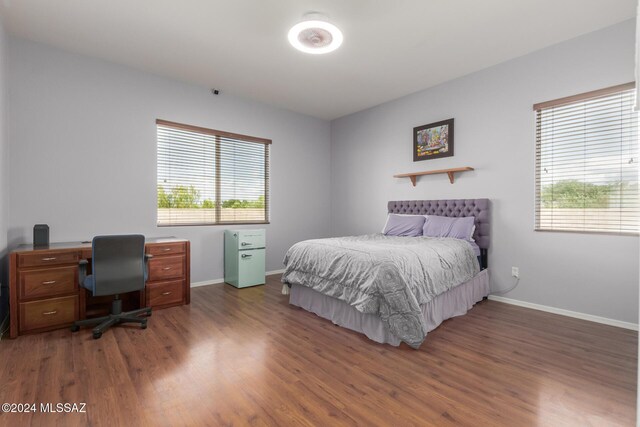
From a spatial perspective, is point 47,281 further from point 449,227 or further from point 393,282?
point 449,227

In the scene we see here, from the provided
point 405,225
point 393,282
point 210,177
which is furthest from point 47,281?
point 405,225

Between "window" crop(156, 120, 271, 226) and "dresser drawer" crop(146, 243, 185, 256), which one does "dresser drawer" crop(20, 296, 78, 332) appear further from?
"window" crop(156, 120, 271, 226)

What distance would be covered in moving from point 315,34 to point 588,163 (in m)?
3.03

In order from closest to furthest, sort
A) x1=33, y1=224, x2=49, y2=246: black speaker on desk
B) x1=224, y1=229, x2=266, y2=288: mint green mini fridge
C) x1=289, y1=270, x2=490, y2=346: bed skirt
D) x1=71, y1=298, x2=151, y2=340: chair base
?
x1=289, y1=270, x2=490, y2=346: bed skirt → x1=71, y1=298, x2=151, y2=340: chair base → x1=33, y1=224, x2=49, y2=246: black speaker on desk → x1=224, y1=229, x2=266, y2=288: mint green mini fridge

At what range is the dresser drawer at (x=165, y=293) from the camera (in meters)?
3.40

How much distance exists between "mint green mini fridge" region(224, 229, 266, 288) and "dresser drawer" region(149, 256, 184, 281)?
2.83 ft

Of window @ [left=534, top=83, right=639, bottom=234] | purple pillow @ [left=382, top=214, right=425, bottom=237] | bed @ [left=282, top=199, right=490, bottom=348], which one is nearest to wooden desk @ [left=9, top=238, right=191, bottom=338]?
bed @ [left=282, top=199, right=490, bottom=348]

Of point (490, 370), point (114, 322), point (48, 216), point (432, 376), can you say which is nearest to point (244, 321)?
point (114, 322)

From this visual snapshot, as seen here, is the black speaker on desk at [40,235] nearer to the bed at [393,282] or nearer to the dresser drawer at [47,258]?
the dresser drawer at [47,258]

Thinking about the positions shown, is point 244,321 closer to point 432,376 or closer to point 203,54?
point 432,376

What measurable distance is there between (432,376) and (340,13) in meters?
3.00

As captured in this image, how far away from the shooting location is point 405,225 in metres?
4.26

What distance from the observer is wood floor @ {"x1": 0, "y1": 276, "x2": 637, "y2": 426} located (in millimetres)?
1666

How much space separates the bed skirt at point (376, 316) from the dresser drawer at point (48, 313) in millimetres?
2129
